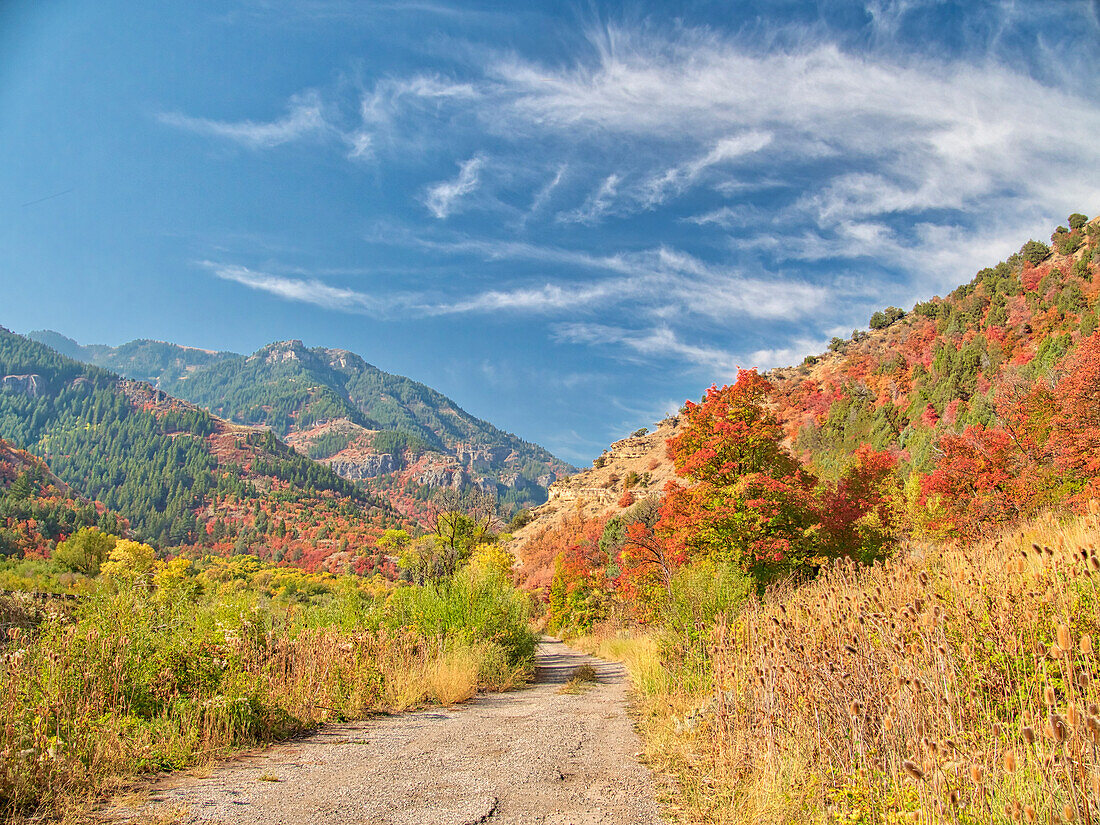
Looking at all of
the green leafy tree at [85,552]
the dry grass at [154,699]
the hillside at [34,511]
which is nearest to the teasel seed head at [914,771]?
the dry grass at [154,699]

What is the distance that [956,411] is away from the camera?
4222 cm

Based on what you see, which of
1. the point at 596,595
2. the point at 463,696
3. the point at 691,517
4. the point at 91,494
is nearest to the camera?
the point at 463,696

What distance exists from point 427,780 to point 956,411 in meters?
48.7

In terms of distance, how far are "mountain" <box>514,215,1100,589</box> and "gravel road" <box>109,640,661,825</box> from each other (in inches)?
604

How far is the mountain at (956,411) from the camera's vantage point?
20.7 metres

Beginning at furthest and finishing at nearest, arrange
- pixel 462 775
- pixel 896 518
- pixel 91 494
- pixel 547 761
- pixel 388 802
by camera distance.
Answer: pixel 91 494 < pixel 896 518 < pixel 547 761 < pixel 462 775 < pixel 388 802

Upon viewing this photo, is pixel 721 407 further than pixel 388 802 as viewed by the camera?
Yes

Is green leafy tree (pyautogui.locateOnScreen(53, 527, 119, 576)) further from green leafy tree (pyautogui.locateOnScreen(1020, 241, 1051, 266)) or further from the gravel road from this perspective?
green leafy tree (pyautogui.locateOnScreen(1020, 241, 1051, 266))

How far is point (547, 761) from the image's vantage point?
624cm

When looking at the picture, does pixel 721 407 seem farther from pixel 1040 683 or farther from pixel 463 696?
pixel 1040 683

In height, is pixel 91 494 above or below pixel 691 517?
above

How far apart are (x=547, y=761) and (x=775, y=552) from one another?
1244 centimetres

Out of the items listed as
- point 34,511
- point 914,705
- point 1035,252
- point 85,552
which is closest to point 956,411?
point 1035,252

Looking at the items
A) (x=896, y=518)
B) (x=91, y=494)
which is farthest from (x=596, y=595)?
(x=91, y=494)
